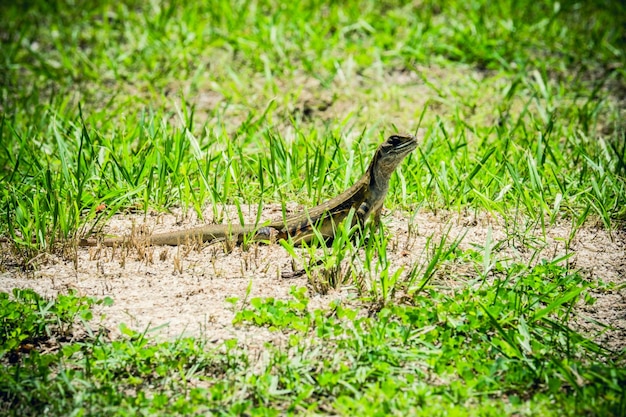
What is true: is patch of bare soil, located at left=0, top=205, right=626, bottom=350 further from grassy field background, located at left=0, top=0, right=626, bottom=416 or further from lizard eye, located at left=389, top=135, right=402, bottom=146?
lizard eye, located at left=389, top=135, right=402, bottom=146

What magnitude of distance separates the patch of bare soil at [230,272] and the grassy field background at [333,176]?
0.06m

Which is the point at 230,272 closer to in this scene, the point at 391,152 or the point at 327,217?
the point at 327,217

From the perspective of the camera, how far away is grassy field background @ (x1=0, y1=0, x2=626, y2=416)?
3594mm

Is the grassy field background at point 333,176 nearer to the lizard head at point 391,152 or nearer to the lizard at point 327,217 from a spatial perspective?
the lizard at point 327,217

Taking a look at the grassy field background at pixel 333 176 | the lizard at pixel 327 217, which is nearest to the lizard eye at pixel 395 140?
the lizard at pixel 327 217

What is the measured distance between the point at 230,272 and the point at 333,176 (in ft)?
5.22

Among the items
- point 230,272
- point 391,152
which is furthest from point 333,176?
point 230,272

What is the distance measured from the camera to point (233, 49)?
329 inches

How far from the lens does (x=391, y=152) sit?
5.09 metres

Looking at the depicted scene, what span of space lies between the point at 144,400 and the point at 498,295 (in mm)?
2080

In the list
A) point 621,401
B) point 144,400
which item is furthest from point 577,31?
point 144,400

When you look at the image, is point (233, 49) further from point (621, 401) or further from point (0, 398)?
point (621, 401)

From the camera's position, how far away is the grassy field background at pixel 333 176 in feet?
11.8

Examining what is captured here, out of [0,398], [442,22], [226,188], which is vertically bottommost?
[0,398]
